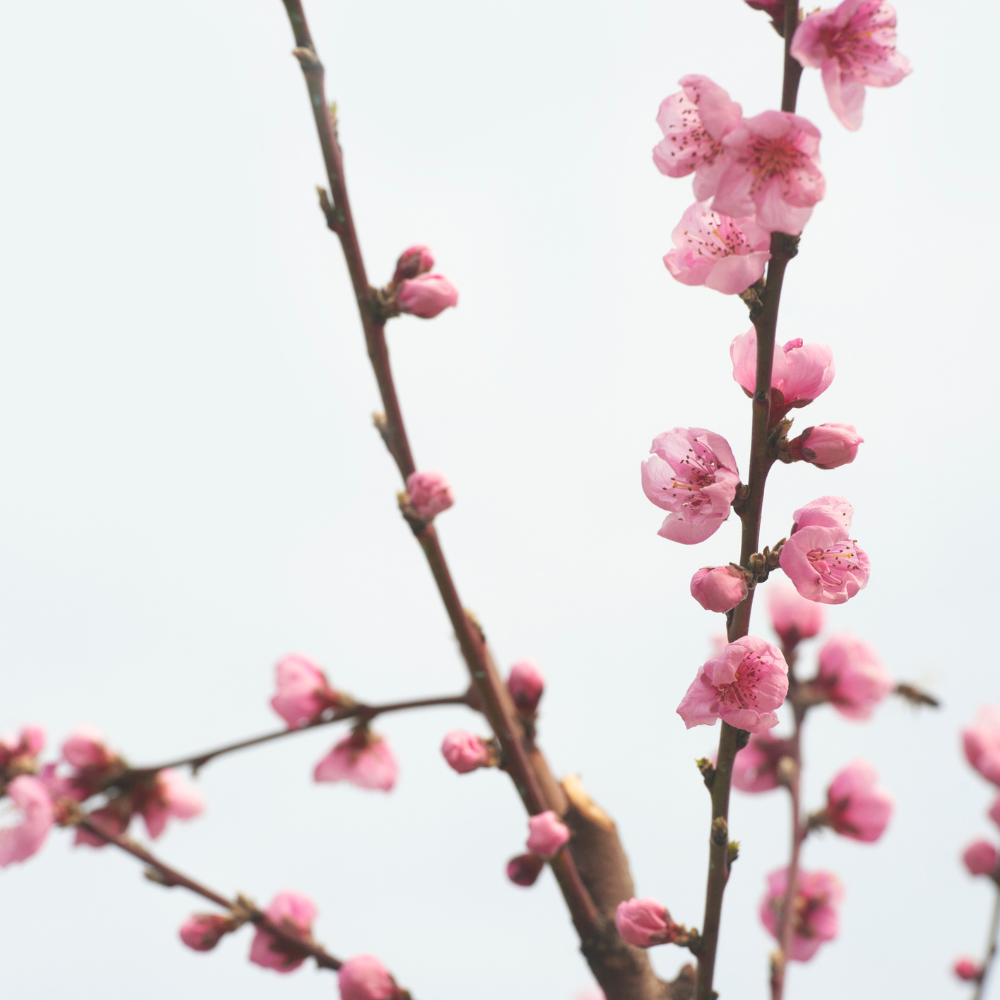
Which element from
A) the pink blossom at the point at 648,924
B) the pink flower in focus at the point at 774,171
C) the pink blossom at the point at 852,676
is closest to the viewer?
the pink flower in focus at the point at 774,171

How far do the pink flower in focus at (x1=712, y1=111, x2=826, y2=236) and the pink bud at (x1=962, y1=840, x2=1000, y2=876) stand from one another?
180 cm

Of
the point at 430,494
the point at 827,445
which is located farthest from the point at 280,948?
the point at 827,445

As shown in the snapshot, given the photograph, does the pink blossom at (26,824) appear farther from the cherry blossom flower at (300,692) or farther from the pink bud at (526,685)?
the pink bud at (526,685)

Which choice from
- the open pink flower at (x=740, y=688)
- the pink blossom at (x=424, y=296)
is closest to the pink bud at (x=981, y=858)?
the open pink flower at (x=740, y=688)

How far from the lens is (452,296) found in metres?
1.29

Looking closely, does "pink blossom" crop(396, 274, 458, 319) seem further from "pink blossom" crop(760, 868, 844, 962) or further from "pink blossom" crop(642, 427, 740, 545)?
"pink blossom" crop(760, 868, 844, 962)

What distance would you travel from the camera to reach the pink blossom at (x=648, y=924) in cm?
108

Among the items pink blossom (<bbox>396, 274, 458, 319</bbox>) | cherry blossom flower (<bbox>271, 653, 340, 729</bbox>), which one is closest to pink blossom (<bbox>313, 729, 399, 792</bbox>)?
cherry blossom flower (<bbox>271, 653, 340, 729</bbox>)

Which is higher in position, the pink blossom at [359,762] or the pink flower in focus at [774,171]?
the pink flower in focus at [774,171]

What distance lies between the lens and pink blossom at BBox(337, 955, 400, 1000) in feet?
4.52

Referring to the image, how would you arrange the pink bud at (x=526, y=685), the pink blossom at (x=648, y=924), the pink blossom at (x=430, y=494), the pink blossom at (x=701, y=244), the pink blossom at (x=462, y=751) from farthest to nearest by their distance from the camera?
1. the pink bud at (x=526, y=685)
2. the pink blossom at (x=462, y=751)
3. the pink blossom at (x=430, y=494)
4. the pink blossom at (x=648, y=924)
5. the pink blossom at (x=701, y=244)

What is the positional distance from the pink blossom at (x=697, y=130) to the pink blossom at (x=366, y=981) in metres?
1.20

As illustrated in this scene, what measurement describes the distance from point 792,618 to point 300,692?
3.16 ft

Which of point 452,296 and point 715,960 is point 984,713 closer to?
point 715,960
